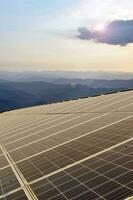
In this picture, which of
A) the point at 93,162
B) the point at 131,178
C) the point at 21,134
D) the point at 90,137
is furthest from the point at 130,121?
the point at 21,134

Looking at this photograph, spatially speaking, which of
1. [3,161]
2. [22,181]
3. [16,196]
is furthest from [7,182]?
[3,161]

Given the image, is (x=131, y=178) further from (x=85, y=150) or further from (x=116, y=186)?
(x=85, y=150)

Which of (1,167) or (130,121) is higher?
(130,121)

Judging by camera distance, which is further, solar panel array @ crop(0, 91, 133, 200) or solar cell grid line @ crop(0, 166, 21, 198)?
solar cell grid line @ crop(0, 166, 21, 198)

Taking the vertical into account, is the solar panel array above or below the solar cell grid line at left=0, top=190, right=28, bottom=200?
above

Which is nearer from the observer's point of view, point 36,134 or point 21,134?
point 36,134

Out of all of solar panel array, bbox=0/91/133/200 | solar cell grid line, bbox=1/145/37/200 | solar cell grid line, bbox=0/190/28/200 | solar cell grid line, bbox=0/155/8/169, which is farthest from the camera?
solar cell grid line, bbox=0/155/8/169

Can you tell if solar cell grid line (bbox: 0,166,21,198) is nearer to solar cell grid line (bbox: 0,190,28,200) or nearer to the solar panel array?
the solar panel array

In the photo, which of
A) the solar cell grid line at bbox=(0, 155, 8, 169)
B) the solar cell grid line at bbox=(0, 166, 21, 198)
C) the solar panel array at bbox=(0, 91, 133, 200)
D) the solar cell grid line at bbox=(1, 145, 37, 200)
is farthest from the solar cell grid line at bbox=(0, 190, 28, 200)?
the solar cell grid line at bbox=(0, 155, 8, 169)

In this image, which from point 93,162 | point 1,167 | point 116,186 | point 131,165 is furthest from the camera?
point 1,167

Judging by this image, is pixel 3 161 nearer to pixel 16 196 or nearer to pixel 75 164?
pixel 75 164

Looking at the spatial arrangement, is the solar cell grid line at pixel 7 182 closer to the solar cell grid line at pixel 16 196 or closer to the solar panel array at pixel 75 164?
the solar panel array at pixel 75 164
